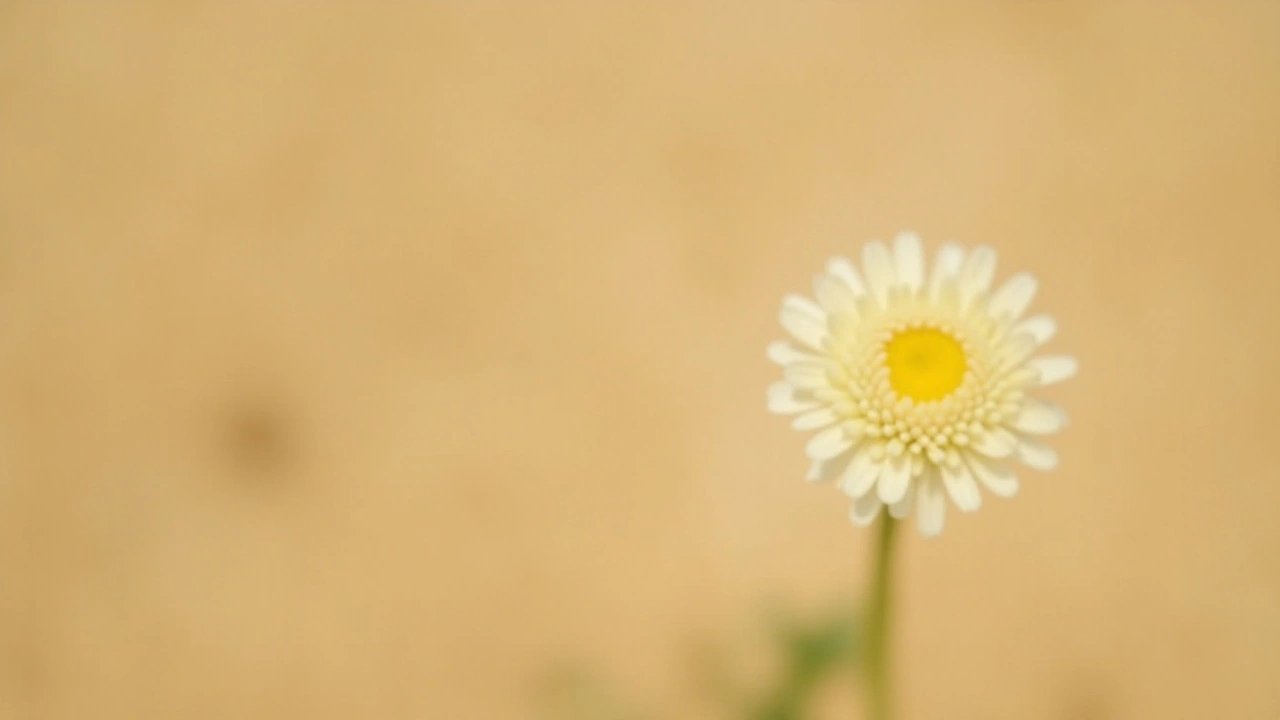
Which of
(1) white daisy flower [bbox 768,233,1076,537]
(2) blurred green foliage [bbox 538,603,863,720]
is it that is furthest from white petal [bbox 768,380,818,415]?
(2) blurred green foliage [bbox 538,603,863,720]

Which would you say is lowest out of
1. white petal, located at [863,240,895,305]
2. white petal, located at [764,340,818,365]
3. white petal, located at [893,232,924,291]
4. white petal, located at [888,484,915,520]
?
white petal, located at [888,484,915,520]

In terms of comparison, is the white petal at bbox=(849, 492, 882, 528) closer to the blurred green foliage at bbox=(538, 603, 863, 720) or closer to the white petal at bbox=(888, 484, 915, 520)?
the white petal at bbox=(888, 484, 915, 520)

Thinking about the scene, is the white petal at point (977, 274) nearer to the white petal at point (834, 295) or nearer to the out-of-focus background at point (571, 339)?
the white petal at point (834, 295)

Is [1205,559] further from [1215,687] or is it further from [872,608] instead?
[872,608]

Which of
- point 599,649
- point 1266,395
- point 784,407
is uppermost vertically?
point 1266,395

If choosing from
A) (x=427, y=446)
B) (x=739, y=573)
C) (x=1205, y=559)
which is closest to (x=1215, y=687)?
(x=1205, y=559)
